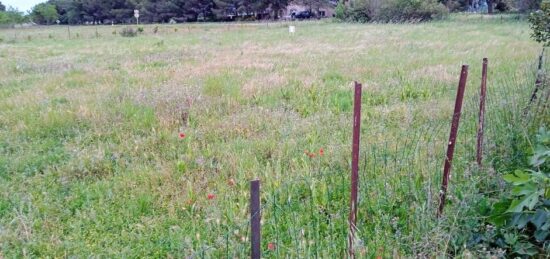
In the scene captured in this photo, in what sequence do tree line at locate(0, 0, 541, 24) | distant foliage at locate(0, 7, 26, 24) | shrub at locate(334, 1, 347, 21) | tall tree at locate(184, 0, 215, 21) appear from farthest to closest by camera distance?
tall tree at locate(184, 0, 215, 21) → distant foliage at locate(0, 7, 26, 24) → shrub at locate(334, 1, 347, 21) → tree line at locate(0, 0, 541, 24)

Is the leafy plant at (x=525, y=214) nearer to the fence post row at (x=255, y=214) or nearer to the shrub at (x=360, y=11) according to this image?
the fence post row at (x=255, y=214)

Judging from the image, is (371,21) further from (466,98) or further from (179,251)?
(179,251)

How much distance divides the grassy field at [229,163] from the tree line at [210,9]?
29.0 metres

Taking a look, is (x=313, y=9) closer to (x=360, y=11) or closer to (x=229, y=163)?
(x=360, y=11)

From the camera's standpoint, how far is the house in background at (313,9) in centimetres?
6631

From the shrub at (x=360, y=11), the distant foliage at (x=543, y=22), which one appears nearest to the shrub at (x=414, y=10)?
the shrub at (x=360, y=11)

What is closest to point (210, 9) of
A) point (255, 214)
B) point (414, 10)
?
point (414, 10)

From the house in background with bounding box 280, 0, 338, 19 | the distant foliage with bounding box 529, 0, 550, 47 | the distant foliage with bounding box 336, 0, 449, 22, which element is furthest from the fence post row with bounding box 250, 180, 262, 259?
the house in background with bounding box 280, 0, 338, 19

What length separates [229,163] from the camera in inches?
171

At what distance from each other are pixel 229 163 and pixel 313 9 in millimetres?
67083

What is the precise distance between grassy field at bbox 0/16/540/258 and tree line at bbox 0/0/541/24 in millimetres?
29009

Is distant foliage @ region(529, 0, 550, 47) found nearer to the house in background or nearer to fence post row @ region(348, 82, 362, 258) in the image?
Result: fence post row @ region(348, 82, 362, 258)

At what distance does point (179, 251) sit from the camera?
2.92 m

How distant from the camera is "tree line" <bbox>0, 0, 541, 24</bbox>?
121 ft
